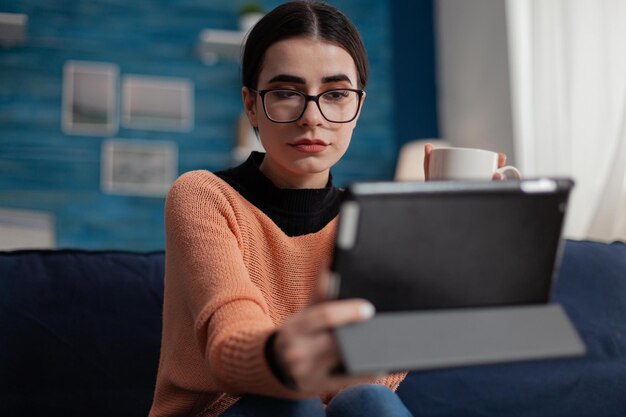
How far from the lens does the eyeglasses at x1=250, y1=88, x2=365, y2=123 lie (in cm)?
118

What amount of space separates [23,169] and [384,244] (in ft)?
10.7

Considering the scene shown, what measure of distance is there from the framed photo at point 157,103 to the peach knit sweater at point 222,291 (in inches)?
105

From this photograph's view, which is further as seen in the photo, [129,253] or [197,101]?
[197,101]

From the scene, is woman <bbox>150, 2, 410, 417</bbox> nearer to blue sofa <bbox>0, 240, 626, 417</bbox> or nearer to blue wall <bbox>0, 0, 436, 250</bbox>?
blue sofa <bbox>0, 240, 626, 417</bbox>

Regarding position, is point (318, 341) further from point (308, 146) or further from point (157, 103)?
point (157, 103)

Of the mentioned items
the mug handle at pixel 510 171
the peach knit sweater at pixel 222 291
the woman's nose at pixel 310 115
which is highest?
the woman's nose at pixel 310 115

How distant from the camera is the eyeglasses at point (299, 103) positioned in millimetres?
1181

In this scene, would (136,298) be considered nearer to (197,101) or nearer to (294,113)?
(294,113)

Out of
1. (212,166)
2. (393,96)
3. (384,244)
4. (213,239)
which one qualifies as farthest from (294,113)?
(393,96)

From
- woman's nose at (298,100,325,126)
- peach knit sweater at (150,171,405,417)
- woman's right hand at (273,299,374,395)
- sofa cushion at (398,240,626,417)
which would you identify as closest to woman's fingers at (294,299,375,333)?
woman's right hand at (273,299,374,395)

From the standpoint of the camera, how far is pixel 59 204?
11.9ft

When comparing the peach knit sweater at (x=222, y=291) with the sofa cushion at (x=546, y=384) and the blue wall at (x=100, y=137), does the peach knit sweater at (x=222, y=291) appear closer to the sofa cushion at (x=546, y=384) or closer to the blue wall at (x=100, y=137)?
the sofa cushion at (x=546, y=384)

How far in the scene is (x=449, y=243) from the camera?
2.33 feet

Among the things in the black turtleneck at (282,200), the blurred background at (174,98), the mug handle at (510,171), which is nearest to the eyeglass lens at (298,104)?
the black turtleneck at (282,200)
